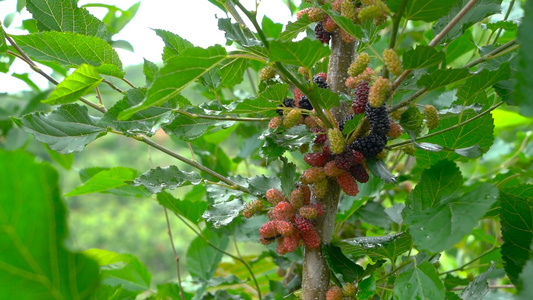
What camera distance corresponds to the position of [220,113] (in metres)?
0.51

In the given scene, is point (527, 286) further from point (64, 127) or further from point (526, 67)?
point (64, 127)

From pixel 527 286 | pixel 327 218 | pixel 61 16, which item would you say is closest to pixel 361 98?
pixel 327 218

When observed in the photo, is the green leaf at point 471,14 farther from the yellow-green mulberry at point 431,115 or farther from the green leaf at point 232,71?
the green leaf at point 232,71

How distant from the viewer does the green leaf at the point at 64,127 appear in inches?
20.4

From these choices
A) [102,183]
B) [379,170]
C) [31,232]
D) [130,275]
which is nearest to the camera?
[31,232]

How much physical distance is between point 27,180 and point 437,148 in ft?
1.19

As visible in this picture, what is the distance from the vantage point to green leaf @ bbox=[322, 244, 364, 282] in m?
0.49

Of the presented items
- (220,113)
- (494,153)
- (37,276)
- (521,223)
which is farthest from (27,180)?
(494,153)


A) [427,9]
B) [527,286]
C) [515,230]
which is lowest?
[515,230]

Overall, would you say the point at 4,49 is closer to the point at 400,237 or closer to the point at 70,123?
the point at 70,123

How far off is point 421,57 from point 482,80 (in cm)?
8

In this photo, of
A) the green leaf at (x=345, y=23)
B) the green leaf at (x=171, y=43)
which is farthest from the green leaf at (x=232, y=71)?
the green leaf at (x=345, y=23)

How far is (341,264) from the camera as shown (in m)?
0.49

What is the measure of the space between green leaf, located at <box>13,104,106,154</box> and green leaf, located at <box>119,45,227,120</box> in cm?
16
